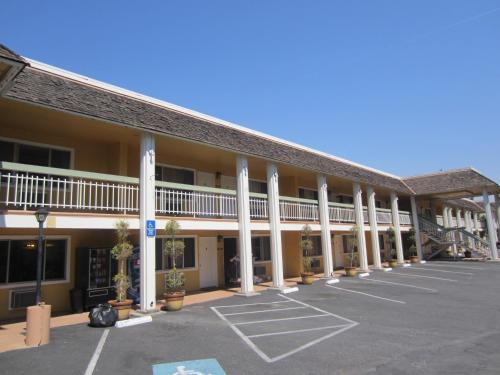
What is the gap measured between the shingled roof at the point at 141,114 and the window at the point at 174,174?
2736 millimetres

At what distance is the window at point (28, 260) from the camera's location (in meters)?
11.1

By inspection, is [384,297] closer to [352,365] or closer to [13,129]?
[352,365]

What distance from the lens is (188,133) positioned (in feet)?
41.7

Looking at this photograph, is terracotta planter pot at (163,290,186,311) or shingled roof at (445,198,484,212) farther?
shingled roof at (445,198,484,212)

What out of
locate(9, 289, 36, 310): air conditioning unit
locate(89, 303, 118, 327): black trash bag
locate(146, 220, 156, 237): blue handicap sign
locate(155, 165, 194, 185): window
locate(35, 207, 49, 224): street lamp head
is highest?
locate(155, 165, 194, 185): window

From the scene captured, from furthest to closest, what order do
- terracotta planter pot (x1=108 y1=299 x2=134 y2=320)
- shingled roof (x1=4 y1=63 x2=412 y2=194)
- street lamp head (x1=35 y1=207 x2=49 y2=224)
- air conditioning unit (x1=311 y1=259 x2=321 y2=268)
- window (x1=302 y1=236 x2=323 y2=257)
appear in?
window (x1=302 y1=236 x2=323 y2=257) < air conditioning unit (x1=311 y1=259 x2=321 y2=268) < terracotta planter pot (x1=108 y1=299 x2=134 y2=320) < shingled roof (x1=4 y1=63 x2=412 y2=194) < street lamp head (x1=35 y1=207 x2=49 y2=224)

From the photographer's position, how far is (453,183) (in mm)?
27234

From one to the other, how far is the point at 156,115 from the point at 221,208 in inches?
169

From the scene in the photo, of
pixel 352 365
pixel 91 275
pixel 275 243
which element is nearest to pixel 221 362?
pixel 352 365

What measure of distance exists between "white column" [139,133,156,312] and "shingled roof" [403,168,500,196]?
74.8 ft

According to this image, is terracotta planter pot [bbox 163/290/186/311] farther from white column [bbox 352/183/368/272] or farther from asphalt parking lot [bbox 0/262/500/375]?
white column [bbox 352/183/368/272]

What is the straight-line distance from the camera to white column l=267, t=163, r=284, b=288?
15.7m

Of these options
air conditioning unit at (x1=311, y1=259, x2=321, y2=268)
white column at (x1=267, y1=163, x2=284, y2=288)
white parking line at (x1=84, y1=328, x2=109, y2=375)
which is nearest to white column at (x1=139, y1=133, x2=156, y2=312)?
white parking line at (x1=84, y1=328, x2=109, y2=375)

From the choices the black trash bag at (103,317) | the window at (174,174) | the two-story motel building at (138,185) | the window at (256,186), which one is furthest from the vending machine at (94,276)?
the window at (256,186)
